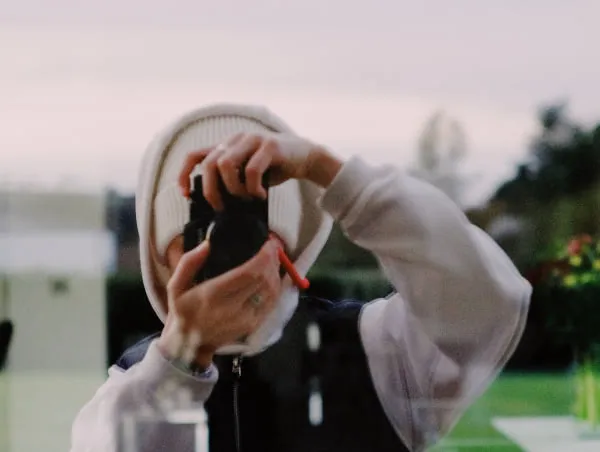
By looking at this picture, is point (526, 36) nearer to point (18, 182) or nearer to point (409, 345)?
point (409, 345)

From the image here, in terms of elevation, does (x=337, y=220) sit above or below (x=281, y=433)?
above

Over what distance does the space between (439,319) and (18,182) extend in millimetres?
1023

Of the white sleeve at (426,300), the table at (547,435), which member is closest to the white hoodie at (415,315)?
the white sleeve at (426,300)

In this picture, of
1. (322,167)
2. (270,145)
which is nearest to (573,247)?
(322,167)

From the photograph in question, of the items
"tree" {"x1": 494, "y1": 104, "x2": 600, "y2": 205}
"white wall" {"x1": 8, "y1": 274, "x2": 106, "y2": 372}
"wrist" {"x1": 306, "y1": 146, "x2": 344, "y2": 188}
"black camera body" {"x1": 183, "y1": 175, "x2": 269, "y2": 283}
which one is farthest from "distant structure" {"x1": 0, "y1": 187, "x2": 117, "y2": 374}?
"tree" {"x1": 494, "y1": 104, "x2": 600, "y2": 205}

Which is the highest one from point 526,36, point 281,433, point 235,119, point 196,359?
point 526,36

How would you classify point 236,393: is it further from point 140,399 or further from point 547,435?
point 547,435

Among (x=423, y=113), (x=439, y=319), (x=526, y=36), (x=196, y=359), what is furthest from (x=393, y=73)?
(x=196, y=359)

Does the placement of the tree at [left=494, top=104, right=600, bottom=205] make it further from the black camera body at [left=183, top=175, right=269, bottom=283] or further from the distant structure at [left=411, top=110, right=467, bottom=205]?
the black camera body at [left=183, top=175, right=269, bottom=283]

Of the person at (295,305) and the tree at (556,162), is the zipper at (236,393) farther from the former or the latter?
the tree at (556,162)

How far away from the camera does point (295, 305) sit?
6.19 feet

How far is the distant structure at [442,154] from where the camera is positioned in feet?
6.18

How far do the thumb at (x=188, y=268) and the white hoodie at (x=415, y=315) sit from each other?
0.50 feet

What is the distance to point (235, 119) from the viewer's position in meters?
1.87
